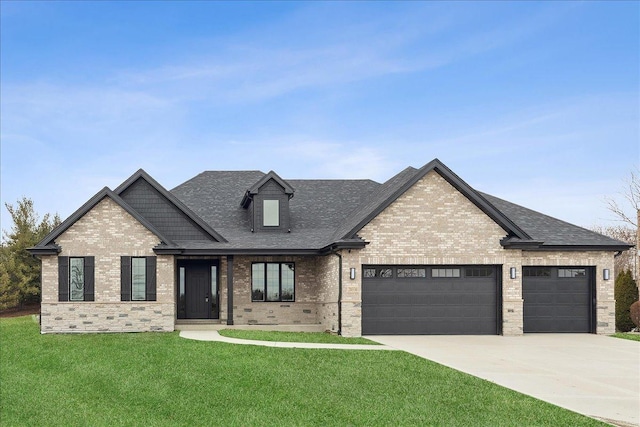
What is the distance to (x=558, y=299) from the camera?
2250 cm

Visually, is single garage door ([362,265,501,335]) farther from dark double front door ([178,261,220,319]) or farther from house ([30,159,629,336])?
dark double front door ([178,261,220,319])

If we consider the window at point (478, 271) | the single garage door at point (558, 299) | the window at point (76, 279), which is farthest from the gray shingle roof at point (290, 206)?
the single garage door at point (558, 299)

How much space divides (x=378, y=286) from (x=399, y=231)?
205cm

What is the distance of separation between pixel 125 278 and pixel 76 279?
5.86ft

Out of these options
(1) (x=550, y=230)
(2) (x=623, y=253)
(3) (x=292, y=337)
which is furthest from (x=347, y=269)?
(2) (x=623, y=253)

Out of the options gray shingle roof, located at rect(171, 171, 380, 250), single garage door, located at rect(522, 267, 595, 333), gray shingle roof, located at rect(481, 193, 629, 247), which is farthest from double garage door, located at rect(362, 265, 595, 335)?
gray shingle roof, located at rect(171, 171, 380, 250)

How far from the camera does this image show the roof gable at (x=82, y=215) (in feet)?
73.0

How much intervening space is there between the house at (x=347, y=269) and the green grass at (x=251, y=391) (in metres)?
5.17

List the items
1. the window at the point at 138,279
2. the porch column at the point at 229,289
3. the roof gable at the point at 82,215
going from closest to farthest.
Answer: the roof gable at the point at 82,215, the window at the point at 138,279, the porch column at the point at 229,289

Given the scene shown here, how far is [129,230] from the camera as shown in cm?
2283

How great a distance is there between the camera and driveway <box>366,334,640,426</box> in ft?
35.1

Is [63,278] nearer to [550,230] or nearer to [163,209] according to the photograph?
[163,209]

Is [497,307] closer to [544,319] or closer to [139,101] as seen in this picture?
[544,319]

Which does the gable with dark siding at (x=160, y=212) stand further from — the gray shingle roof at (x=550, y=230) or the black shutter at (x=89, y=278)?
the gray shingle roof at (x=550, y=230)
